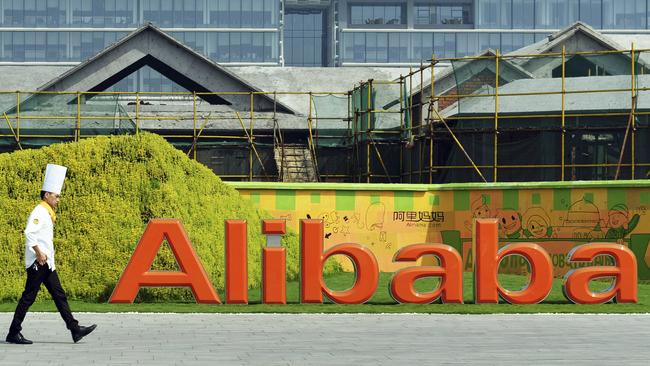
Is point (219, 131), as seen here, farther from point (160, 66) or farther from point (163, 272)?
point (163, 272)

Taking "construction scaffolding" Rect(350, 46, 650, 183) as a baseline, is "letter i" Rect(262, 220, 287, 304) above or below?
below

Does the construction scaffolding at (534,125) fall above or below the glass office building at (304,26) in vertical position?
below

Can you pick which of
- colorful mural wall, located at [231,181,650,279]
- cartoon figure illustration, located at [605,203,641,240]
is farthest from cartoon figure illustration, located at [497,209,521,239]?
cartoon figure illustration, located at [605,203,641,240]

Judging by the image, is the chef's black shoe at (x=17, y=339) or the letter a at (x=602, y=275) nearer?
the chef's black shoe at (x=17, y=339)

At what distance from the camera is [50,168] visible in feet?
55.2

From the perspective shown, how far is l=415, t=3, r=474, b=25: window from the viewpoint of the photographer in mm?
145375

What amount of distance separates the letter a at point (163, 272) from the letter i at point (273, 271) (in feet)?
3.16

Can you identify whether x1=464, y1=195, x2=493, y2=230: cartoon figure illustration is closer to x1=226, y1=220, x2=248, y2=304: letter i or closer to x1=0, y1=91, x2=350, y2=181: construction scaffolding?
x1=226, y1=220, x2=248, y2=304: letter i

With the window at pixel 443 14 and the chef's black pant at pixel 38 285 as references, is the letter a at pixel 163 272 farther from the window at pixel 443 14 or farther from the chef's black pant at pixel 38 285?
the window at pixel 443 14

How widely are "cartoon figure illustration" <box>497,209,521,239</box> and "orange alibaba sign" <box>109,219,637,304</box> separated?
7741mm

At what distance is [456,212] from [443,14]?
4624 inches

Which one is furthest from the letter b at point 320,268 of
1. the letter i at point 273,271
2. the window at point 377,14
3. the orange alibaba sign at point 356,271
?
the window at point 377,14

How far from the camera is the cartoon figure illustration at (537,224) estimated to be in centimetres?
3086

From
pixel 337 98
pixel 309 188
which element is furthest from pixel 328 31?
pixel 309 188
